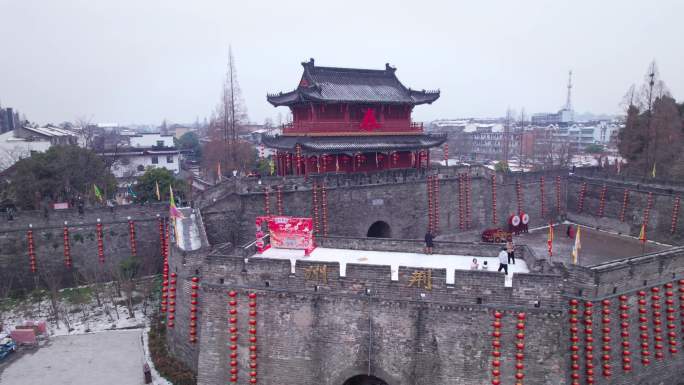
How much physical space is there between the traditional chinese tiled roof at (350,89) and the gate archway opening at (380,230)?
21.8 ft

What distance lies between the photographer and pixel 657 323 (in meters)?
13.4

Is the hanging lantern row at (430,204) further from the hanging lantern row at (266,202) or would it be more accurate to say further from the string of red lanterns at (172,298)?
the string of red lanterns at (172,298)

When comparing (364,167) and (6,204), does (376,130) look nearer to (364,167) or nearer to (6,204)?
(364,167)

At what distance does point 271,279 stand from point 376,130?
14752 millimetres

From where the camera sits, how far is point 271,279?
11672 millimetres

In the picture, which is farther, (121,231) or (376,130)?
(376,130)

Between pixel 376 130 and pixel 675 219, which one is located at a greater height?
pixel 376 130

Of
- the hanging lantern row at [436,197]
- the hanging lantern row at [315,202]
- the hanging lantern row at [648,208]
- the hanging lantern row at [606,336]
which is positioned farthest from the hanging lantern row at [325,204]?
the hanging lantern row at [648,208]

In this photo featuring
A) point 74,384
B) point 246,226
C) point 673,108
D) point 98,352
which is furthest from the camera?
point 673,108

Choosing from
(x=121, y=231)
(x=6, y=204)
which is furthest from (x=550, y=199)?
(x=6, y=204)

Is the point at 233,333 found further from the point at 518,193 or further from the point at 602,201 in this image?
the point at 602,201

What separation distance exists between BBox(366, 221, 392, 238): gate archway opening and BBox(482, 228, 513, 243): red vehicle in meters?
6.21

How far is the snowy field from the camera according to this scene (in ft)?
41.7

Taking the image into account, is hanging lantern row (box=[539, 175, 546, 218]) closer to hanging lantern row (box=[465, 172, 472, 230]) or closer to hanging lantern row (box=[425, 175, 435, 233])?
hanging lantern row (box=[465, 172, 472, 230])
